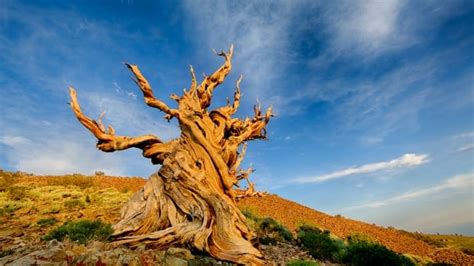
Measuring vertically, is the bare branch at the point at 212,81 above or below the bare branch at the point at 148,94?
above

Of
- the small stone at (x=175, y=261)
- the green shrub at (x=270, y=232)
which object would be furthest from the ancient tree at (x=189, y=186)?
the green shrub at (x=270, y=232)

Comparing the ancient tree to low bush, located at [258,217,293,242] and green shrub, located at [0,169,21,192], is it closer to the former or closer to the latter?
low bush, located at [258,217,293,242]

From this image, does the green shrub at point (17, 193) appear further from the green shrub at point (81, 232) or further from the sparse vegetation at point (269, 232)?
the sparse vegetation at point (269, 232)

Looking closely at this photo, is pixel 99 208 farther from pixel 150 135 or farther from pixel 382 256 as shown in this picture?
pixel 382 256

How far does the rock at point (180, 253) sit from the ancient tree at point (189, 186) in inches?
19.6

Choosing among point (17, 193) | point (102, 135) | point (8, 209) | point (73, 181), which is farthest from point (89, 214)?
point (73, 181)

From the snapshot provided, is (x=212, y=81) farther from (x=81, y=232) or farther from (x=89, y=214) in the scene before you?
(x=89, y=214)

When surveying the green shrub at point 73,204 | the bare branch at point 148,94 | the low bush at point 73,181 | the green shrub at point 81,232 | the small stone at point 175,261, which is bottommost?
the small stone at point 175,261

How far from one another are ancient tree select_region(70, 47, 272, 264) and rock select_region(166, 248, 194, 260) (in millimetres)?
497

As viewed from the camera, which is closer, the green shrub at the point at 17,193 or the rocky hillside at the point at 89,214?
the rocky hillside at the point at 89,214

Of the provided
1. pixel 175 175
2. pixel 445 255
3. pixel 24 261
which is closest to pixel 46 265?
pixel 24 261

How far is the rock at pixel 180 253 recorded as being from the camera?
7.14m

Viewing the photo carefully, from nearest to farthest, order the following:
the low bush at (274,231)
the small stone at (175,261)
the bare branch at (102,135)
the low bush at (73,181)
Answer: the small stone at (175,261) < the bare branch at (102,135) < the low bush at (274,231) < the low bush at (73,181)

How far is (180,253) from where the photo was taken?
7.23m
